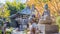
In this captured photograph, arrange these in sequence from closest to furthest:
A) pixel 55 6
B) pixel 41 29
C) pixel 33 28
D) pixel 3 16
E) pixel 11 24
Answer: pixel 33 28 < pixel 41 29 < pixel 55 6 < pixel 3 16 < pixel 11 24

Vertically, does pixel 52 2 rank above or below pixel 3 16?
above

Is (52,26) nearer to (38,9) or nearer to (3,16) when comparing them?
(38,9)

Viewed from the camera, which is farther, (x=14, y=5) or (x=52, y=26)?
(x=14, y=5)

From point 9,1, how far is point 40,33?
22517mm

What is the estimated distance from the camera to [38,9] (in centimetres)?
1515

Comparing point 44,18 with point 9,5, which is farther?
point 9,5

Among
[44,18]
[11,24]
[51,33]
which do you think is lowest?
[11,24]

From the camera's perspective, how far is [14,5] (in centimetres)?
2816

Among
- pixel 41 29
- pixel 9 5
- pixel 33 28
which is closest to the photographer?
pixel 33 28

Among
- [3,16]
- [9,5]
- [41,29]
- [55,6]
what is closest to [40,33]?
[41,29]

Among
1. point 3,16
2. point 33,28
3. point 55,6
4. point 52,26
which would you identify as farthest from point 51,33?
point 3,16

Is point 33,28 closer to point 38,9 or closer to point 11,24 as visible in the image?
point 38,9

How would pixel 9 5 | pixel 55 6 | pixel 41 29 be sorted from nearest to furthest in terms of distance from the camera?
pixel 41 29 < pixel 55 6 < pixel 9 5

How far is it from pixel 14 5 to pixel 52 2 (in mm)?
15135
